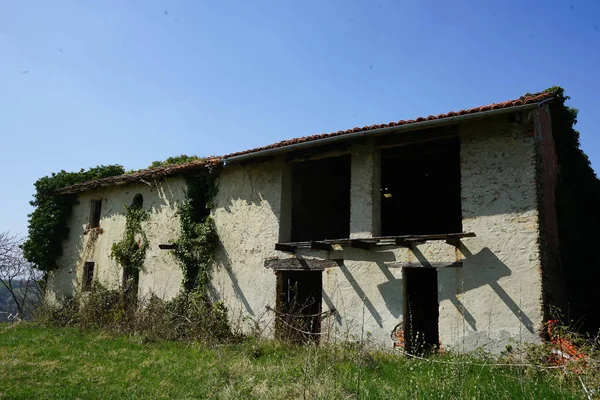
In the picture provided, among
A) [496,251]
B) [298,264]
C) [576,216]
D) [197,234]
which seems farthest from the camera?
[197,234]

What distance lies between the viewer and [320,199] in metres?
13.7

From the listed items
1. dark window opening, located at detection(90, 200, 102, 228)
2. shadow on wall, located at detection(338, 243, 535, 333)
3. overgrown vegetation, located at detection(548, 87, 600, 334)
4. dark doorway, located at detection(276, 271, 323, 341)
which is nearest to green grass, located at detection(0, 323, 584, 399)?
dark doorway, located at detection(276, 271, 323, 341)

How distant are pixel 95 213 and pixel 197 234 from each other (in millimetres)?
7242

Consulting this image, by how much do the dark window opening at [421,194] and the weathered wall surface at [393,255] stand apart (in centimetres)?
296

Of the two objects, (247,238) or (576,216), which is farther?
(247,238)

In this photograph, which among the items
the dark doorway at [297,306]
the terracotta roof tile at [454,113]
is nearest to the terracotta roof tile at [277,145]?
the terracotta roof tile at [454,113]

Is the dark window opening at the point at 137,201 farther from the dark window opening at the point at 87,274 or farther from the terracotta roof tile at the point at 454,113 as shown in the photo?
the terracotta roof tile at the point at 454,113

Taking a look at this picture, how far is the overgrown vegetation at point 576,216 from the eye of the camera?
9266 millimetres

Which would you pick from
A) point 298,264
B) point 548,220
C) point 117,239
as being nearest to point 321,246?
point 298,264

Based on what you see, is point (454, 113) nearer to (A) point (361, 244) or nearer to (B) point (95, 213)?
(A) point (361, 244)

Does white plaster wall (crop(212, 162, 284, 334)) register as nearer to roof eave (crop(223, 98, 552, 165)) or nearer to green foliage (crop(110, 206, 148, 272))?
roof eave (crop(223, 98, 552, 165))

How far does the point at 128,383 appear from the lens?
25.3 feet

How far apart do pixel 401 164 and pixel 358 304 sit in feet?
16.5

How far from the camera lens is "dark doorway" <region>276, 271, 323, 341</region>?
1059 cm
